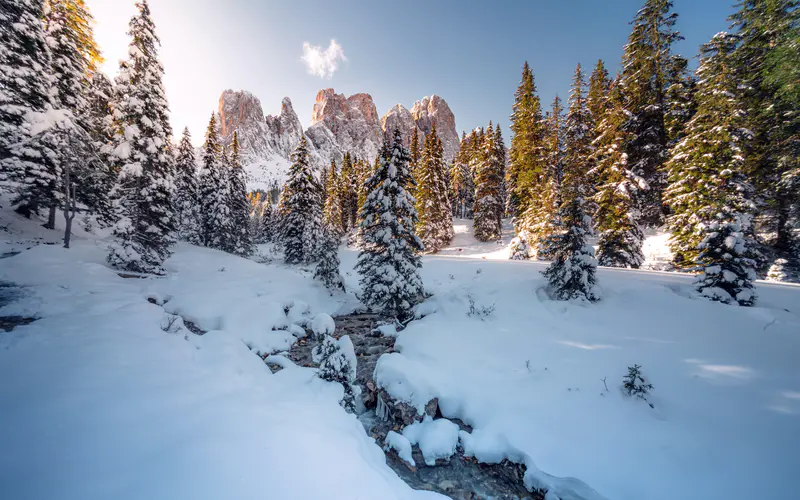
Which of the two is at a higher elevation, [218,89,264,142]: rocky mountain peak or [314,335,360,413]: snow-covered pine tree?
[218,89,264,142]: rocky mountain peak

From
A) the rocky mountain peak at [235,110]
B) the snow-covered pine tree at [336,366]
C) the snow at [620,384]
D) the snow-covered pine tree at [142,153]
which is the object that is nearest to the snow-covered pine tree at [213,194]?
the snow-covered pine tree at [142,153]

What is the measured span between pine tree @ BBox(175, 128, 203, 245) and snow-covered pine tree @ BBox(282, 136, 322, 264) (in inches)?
399

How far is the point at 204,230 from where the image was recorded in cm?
2791

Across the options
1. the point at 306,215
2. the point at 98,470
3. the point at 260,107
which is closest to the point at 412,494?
the point at 98,470

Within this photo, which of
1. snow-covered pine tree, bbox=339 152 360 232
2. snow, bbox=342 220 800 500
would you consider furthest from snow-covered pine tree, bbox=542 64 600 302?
snow-covered pine tree, bbox=339 152 360 232

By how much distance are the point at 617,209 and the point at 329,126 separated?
170965 millimetres

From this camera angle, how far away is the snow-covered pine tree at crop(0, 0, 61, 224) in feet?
43.7

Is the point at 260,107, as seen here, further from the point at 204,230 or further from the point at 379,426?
the point at 379,426

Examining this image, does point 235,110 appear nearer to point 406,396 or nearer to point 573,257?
point 573,257

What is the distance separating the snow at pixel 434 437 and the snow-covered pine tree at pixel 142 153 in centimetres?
1561

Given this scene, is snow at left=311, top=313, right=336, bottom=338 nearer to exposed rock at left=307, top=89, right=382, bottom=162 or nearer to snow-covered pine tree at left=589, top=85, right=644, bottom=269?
snow-covered pine tree at left=589, top=85, right=644, bottom=269

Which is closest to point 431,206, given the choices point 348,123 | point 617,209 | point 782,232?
point 617,209

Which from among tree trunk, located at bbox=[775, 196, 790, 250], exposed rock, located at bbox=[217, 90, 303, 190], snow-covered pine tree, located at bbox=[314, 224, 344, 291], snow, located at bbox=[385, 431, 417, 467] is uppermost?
exposed rock, located at bbox=[217, 90, 303, 190]

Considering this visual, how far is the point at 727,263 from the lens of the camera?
917 cm
